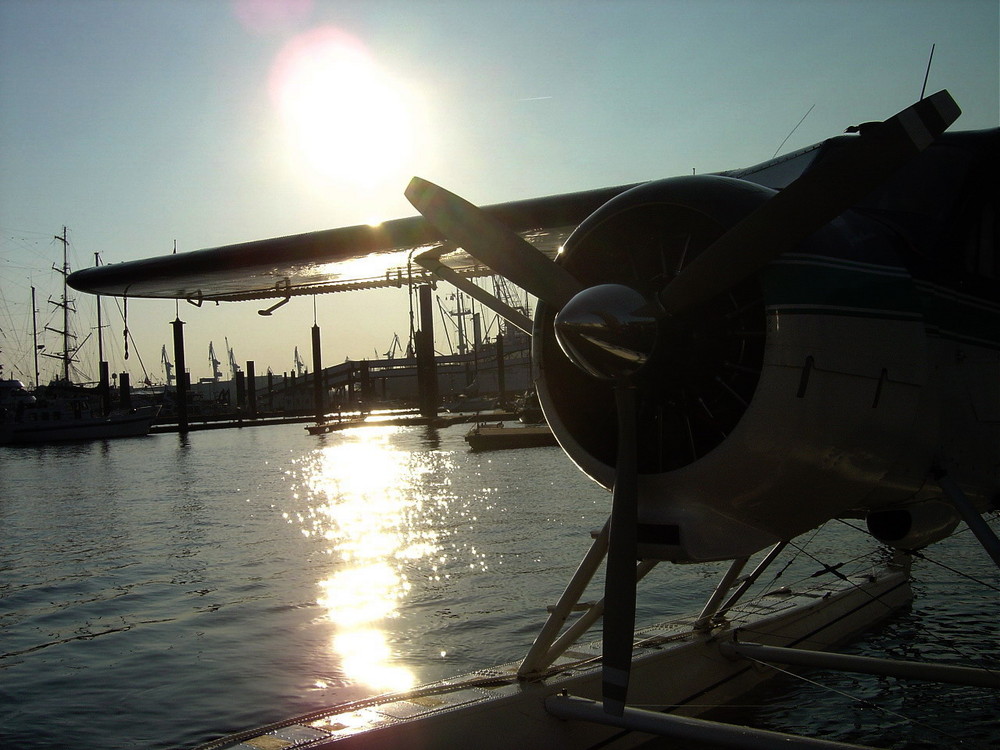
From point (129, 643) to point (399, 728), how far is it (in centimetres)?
518

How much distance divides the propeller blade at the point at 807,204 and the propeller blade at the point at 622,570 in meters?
0.48

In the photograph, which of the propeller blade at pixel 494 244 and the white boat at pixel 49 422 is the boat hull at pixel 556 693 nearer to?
the propeller blade at pixel 494 244

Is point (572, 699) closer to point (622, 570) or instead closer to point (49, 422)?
point (622, 570)

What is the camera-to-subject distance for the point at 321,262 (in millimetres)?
7582

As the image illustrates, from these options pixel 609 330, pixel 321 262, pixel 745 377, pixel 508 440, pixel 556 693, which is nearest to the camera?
pixel 609 330

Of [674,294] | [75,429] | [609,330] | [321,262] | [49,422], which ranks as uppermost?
[321,262]

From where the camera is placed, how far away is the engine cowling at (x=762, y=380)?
338cm

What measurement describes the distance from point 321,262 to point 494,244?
3848mm

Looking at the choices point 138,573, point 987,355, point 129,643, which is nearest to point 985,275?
point 987,355

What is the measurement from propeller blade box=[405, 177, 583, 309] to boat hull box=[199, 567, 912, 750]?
213 cm

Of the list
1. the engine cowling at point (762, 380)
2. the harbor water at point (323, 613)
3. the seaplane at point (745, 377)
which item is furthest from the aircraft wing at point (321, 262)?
the harbor water at point (323, 613)

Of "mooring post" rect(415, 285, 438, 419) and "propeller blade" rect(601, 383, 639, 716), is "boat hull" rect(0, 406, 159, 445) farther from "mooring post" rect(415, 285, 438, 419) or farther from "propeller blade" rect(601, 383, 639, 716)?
"propeller blade" rect(601, 383, 639, 716)

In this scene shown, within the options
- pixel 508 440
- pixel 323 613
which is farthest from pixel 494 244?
pixel 508 440

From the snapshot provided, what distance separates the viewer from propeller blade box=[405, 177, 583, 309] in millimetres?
3875
